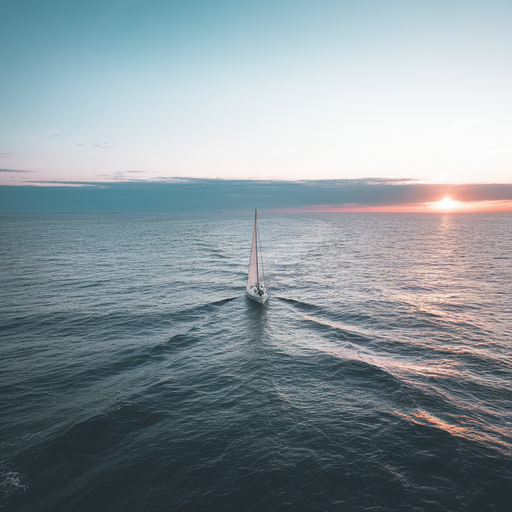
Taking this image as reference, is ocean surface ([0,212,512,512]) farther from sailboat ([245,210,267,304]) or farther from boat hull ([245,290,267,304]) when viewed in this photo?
sailboat ([245,210,267,304])

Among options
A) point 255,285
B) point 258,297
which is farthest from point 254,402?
point 255,285

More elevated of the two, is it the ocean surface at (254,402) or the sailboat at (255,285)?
the sailboat at (255,285)

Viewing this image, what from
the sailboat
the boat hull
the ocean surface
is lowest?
the ocean surface

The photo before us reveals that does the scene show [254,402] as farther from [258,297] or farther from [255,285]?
[255,285]

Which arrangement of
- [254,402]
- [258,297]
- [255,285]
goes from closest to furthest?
[254,402] → [258,297] → [255,285]

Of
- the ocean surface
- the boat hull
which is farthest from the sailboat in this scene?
the ocean surface

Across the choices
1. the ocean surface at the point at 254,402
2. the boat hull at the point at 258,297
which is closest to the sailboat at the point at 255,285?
the boat hull at the point at 258,297

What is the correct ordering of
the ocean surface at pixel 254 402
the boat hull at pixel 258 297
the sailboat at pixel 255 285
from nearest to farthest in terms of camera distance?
the ocean surface at pixel 254 402, the boat hull at pixel 258 297, the sailboat at pixel 255 285

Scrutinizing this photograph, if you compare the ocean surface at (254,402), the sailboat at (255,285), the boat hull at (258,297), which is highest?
the sailboat at (255,285)

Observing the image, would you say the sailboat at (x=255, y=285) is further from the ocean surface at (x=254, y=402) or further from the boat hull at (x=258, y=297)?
the ocean surface at (x=254, y=402)

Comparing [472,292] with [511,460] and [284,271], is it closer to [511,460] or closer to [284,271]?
[284,271]
